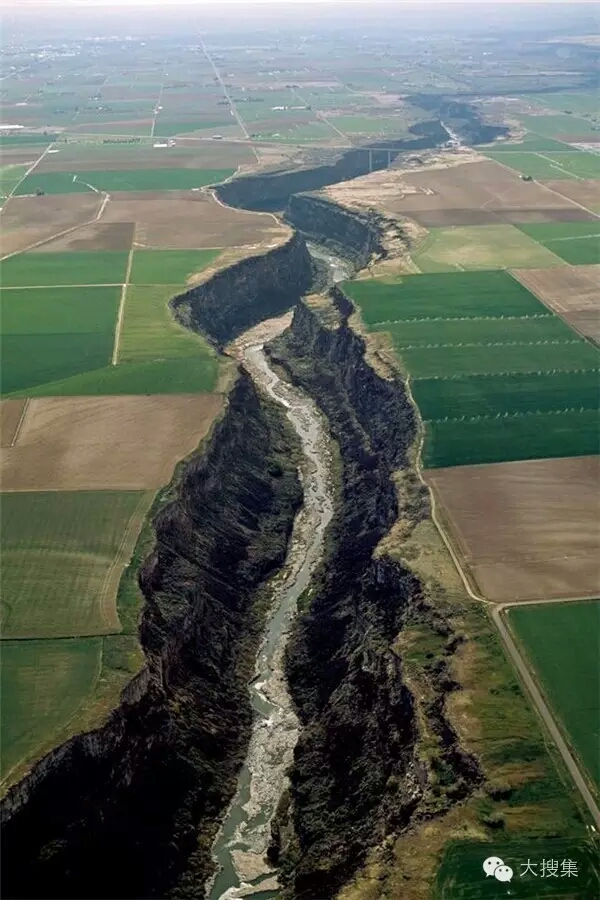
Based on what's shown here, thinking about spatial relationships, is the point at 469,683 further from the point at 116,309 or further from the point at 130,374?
the point at 116,309

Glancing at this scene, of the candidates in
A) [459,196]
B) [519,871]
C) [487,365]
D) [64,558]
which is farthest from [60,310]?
[519,871]

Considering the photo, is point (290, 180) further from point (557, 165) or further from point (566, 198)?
point (557, 165)

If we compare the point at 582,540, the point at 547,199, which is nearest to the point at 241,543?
the point at 582,540

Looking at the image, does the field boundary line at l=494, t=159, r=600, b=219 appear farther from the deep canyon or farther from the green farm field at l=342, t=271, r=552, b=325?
the deep canyon

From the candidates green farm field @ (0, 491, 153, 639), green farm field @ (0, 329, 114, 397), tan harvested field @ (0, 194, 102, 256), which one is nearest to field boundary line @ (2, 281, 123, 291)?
tan harvested field @ (0, 194, 102, 256)

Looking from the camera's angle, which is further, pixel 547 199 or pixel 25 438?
pixel 547 199
